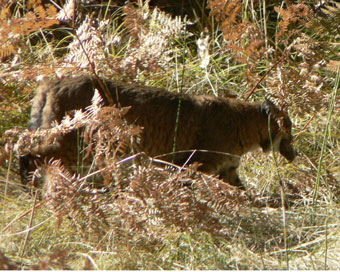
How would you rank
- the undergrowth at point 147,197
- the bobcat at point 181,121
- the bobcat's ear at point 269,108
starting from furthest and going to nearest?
the bobcat's ear at point 269,108
the bobcat at point 181,121
the undergrowth at point 147,197

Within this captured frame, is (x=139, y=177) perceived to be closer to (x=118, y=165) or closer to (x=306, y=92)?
(x=118, y=165)

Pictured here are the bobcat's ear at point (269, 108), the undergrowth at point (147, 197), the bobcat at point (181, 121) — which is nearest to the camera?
the undergrowth at point (147, 197)

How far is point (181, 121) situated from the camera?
16.5 feet

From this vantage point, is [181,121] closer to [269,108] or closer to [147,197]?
[269,108]

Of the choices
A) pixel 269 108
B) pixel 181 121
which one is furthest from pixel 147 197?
pixel 269 108

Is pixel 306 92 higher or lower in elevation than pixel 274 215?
higher

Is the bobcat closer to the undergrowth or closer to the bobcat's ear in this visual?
the bobcat's ear

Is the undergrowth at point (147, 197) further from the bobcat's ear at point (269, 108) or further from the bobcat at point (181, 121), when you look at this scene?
Result: the bobcat at point (181, 121)

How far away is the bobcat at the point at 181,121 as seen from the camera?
4516mm

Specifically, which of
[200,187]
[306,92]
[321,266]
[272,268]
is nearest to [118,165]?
[200,187]

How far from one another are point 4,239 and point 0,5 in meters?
1.82

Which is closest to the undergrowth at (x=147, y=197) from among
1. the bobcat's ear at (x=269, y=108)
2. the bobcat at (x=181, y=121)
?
the bobcat's ear at (x=269, y=108)

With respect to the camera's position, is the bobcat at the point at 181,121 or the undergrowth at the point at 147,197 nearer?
the undergrowth at the point at 147,197

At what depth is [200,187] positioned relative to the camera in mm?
3541
